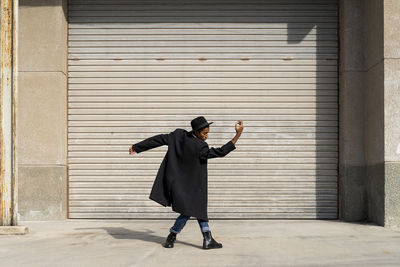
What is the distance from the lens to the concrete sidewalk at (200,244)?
671 cm

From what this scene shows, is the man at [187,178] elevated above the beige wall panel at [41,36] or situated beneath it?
situated beneath

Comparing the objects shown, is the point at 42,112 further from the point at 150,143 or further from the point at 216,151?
the point at 216,151

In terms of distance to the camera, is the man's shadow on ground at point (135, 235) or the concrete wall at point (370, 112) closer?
the man's shadow on ground at point (135, 235)

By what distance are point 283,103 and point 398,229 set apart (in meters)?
2.88

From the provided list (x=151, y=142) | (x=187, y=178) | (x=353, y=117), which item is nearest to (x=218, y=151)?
(x=187, y=178)

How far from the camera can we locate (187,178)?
7578 mm

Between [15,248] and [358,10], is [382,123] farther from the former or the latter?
[15,248]

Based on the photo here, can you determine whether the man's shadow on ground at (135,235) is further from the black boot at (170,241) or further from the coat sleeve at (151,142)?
the coat sleeve at (151,142)

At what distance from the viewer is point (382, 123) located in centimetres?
979

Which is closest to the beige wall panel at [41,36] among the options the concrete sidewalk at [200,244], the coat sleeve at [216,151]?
the concrete sidewalk at [200,244]

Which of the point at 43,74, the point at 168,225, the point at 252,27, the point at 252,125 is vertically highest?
the point at 252,27

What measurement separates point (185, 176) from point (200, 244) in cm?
94

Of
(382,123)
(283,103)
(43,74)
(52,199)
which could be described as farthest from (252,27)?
(52,199)

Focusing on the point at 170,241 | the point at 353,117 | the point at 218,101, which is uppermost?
the point at 218,101
